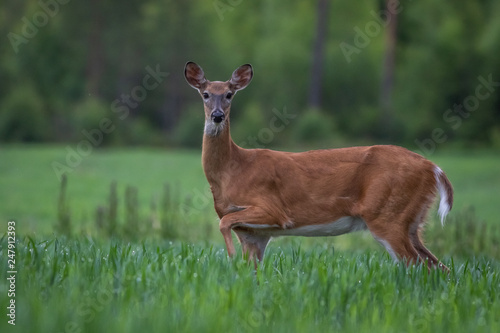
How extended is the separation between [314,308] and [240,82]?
316 centimetres

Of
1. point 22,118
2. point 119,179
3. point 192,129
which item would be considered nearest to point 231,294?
point 119,179

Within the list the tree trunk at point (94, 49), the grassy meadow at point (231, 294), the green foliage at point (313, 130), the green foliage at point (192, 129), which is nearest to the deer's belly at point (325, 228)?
the grassy meadow at point (231, 294)

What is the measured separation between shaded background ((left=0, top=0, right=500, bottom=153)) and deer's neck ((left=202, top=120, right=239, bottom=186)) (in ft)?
91.0

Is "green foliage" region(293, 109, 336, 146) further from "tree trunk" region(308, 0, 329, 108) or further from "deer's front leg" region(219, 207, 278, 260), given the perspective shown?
"deer's front leg" region(219, 207, 278, 260)

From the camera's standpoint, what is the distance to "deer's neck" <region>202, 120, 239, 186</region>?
7.06 meters

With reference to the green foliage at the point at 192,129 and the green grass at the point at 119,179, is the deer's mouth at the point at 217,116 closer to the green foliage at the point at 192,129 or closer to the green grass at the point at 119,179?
the green grass at the point at 119,179

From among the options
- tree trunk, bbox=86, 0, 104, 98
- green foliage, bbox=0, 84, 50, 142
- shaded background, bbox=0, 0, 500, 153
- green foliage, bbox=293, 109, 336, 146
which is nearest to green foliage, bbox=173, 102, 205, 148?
shaded background, bbox=0, 0, 500, 153

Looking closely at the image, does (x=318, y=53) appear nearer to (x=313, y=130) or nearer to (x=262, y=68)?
(x=313, y=130)

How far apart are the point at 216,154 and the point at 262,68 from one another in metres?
38.3

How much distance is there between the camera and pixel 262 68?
45.0 metres

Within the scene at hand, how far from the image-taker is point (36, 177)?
25.6 meters

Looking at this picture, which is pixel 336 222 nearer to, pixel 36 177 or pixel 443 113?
pixel 36 177

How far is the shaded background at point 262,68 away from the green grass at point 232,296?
2898cm

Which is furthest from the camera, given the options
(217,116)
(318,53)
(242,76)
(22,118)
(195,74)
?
(22,118)
